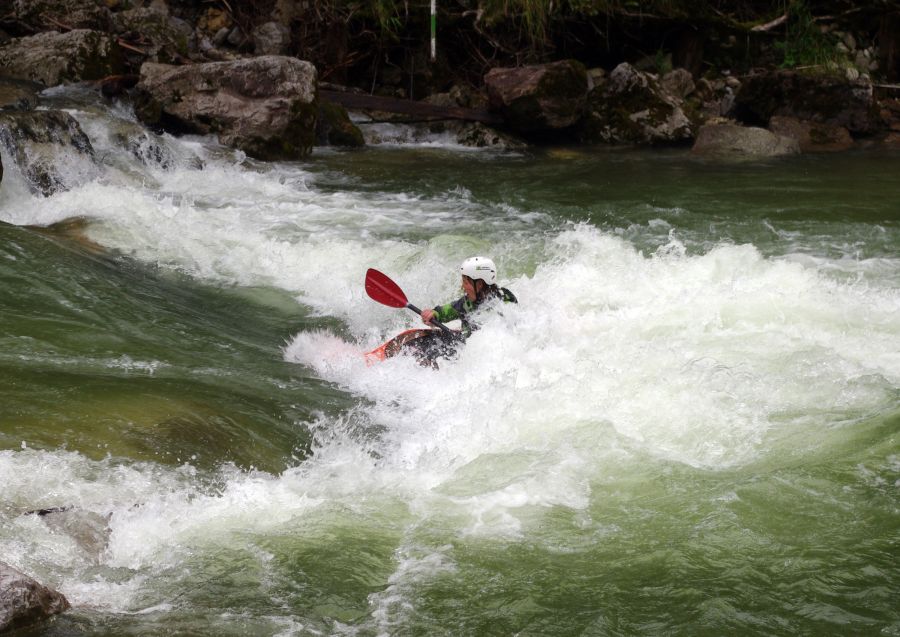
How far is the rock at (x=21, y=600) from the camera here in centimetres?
288

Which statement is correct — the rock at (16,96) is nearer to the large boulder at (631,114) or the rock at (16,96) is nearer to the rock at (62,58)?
the rock at (62,58)

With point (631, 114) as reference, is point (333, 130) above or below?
below

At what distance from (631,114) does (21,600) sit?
11.9 m

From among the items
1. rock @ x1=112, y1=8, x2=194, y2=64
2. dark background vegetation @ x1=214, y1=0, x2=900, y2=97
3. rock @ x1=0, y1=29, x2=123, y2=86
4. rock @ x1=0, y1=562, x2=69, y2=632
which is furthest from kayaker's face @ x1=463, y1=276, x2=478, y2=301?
dark background vegetation @ x1=214, y1=0, x2=900, y2=97

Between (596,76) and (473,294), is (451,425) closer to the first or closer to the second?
(473,294)

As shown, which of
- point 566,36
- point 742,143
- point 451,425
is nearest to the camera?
point 451,425

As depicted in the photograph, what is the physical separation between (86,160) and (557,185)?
5.03 meters

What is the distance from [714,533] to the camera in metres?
3.80

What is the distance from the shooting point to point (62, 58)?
1278cm

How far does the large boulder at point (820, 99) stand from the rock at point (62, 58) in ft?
29.4

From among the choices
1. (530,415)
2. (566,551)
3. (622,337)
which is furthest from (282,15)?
(566,551)

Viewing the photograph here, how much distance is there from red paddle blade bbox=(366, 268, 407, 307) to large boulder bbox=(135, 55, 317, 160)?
19.4 ft

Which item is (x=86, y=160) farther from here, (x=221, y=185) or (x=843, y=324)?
(x=843, y=324)

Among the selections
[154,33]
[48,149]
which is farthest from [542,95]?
[48,149]
